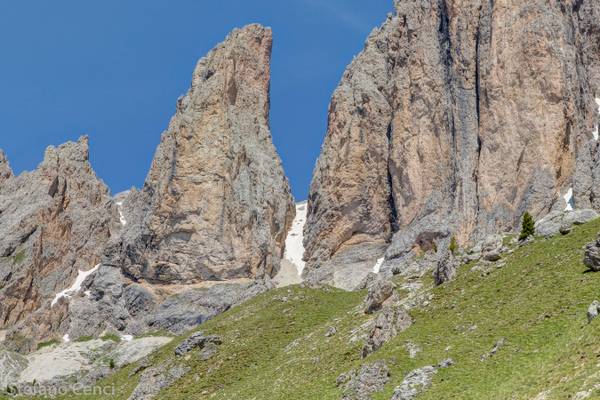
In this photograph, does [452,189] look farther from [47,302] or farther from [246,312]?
[47,302]

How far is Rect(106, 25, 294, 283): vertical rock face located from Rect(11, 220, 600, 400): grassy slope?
39.5 m

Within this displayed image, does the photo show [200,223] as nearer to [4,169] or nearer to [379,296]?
[4,169]

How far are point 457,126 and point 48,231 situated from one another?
228ft

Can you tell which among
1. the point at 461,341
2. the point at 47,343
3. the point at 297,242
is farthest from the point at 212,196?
the point at 461,341

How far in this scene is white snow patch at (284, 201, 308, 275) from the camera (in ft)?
451

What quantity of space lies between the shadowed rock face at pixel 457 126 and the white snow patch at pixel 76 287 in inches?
1421

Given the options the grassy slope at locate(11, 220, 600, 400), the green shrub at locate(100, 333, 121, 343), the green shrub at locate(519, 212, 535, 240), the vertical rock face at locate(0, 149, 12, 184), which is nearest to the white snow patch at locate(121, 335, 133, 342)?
the green shrub at locate(100, 333, 121, 343)

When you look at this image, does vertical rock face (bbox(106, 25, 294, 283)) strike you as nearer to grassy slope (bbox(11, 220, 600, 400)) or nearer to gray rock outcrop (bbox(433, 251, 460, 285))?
grassy slope (bbox(11, 220, 600, 400))

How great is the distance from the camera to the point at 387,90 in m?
138

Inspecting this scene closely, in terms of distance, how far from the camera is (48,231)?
140000 mm

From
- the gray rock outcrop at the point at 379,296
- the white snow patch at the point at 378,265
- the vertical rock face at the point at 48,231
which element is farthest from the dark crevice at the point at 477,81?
the vertical rock face at the point at 48,231

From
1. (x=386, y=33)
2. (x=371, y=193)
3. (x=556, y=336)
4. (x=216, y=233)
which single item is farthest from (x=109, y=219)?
(x=556, y=336)

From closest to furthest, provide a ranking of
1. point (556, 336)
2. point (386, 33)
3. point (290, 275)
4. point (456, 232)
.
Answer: point (556, 336), point (456, 232), point (290, 275), point (386, 33)

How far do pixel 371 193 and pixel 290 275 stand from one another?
1841cm
